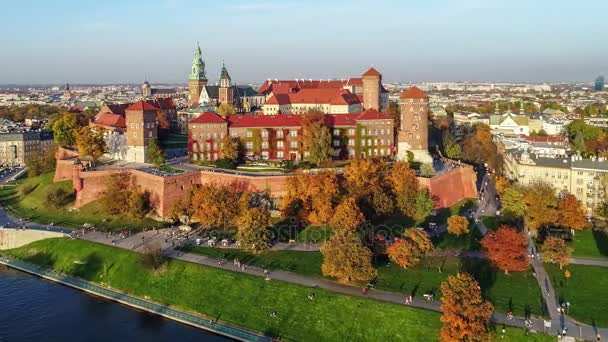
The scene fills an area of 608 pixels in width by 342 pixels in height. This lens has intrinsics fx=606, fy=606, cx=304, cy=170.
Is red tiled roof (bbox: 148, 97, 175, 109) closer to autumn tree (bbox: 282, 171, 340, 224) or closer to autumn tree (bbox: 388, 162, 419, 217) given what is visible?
autumn tree (bbox: 282, 171, 340, 224)

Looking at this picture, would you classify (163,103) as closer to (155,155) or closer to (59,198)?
(155,155)

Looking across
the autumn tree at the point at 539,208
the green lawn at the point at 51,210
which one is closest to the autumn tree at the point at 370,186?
the autumn tree at the point at 539,208

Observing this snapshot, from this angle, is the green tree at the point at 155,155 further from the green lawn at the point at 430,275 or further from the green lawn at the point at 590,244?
the green lawn at the point at 590,244

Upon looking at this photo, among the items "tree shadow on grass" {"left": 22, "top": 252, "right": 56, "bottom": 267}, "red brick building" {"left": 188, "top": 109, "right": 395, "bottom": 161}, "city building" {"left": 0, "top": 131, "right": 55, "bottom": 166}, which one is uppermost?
"red brick building" {"left": 188, "top": 109, "right": 395, "bottom": 161}

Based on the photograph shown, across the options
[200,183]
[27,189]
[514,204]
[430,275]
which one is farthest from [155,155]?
[514,204]

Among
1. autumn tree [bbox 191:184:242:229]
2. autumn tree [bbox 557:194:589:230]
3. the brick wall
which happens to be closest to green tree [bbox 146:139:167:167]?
the brick wall
